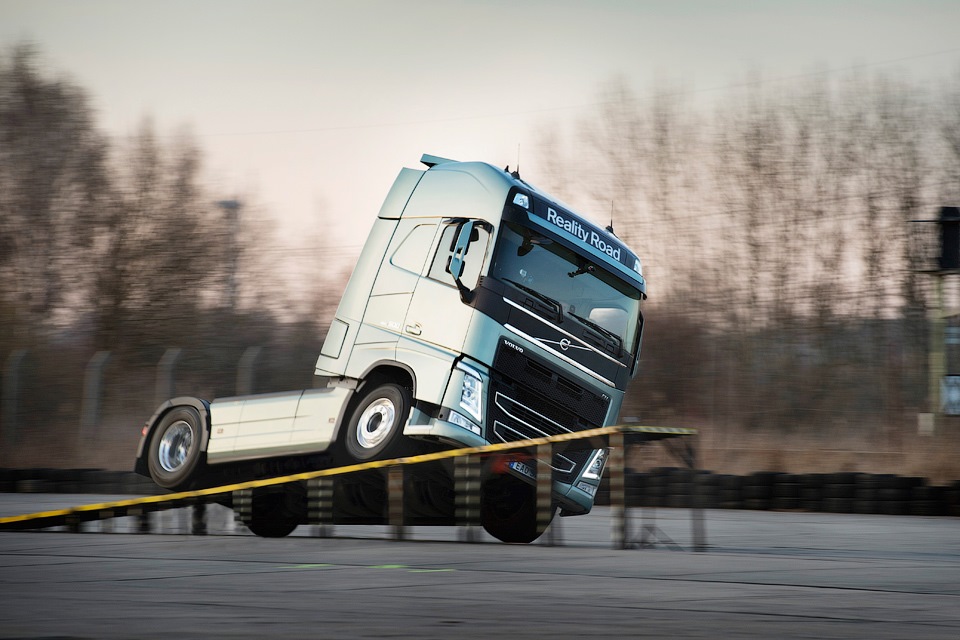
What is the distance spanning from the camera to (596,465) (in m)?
12.0

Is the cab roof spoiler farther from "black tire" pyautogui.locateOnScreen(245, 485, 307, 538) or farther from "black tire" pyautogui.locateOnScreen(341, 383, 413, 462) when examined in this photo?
"black tire" pyautogui.locateOnScreen(245, 485, 307, 538)

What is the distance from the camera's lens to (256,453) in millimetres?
11703

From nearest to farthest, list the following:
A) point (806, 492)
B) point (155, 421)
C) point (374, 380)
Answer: point (374, 380) → point (155, 421) → point (806, 492)

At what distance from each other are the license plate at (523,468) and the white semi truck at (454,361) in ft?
0.04

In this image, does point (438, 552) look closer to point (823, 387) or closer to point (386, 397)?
point (386, 397)

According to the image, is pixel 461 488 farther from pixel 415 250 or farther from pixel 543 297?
pixel 415 250

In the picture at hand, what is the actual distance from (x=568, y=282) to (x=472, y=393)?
1539mm

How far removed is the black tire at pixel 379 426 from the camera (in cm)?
1095

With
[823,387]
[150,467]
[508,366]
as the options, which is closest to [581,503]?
[508,366]

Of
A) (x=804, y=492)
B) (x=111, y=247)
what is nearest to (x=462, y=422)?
(x=804, y=492)

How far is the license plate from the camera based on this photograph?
1094 centimetres

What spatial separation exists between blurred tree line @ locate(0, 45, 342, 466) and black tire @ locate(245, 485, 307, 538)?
17620 mm

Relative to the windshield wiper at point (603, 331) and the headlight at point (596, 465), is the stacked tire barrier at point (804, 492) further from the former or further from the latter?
the windshield wiper at point (603, 331)

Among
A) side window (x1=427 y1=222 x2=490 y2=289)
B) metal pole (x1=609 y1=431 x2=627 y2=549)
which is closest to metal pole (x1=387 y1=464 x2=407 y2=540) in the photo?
side window (x1=427 y1=222 x2=490 y2=289)
